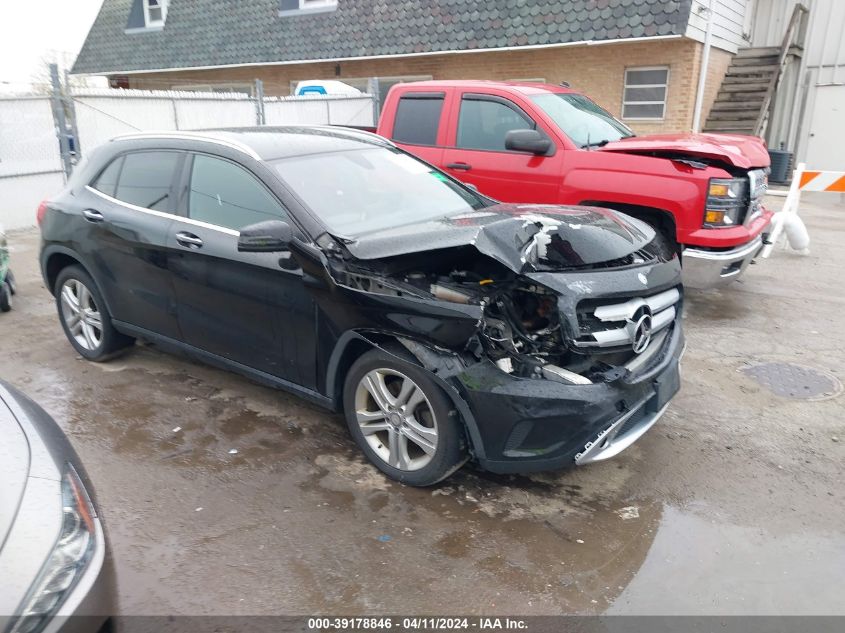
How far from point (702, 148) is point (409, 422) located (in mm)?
3795

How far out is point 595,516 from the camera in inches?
128

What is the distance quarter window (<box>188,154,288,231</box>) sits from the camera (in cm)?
378

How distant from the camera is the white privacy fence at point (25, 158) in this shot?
973 centimetres

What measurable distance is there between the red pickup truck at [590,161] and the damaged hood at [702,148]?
0.03ft

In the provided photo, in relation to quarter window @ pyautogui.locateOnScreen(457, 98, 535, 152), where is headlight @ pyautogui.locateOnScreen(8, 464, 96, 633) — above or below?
below

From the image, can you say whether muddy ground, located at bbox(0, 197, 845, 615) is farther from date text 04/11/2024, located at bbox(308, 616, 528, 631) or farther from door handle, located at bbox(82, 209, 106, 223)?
door handle, located at bbox(82, 209, 106, 223)

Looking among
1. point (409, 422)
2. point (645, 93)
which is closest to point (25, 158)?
point (409, 422)

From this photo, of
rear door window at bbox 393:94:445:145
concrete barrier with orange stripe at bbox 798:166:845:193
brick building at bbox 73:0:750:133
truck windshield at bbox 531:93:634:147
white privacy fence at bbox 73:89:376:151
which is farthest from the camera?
brick building at bbox 73:0:750:133

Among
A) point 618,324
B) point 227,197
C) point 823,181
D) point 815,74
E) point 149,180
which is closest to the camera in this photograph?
point 618,324

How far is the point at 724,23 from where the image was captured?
1355 cm

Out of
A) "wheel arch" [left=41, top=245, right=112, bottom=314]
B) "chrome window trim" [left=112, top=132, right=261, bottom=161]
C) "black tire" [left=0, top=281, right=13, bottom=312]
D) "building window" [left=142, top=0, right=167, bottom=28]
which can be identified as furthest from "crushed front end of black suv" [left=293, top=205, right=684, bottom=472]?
"building window" [left=142, top=0, right=167, bottom=28]

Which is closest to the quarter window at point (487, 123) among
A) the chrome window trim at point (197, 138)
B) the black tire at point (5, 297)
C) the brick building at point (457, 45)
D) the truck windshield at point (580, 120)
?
the truck windshield at point (580, 120)

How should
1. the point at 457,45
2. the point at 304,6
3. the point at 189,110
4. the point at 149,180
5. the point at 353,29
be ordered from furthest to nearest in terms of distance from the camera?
1. the point at 304,6
2. the point at 353,29
3. the point at 457,45
4. the point at 189,110
5. the point at 149,180

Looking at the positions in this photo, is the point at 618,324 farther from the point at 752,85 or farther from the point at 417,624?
the point at 752,85
